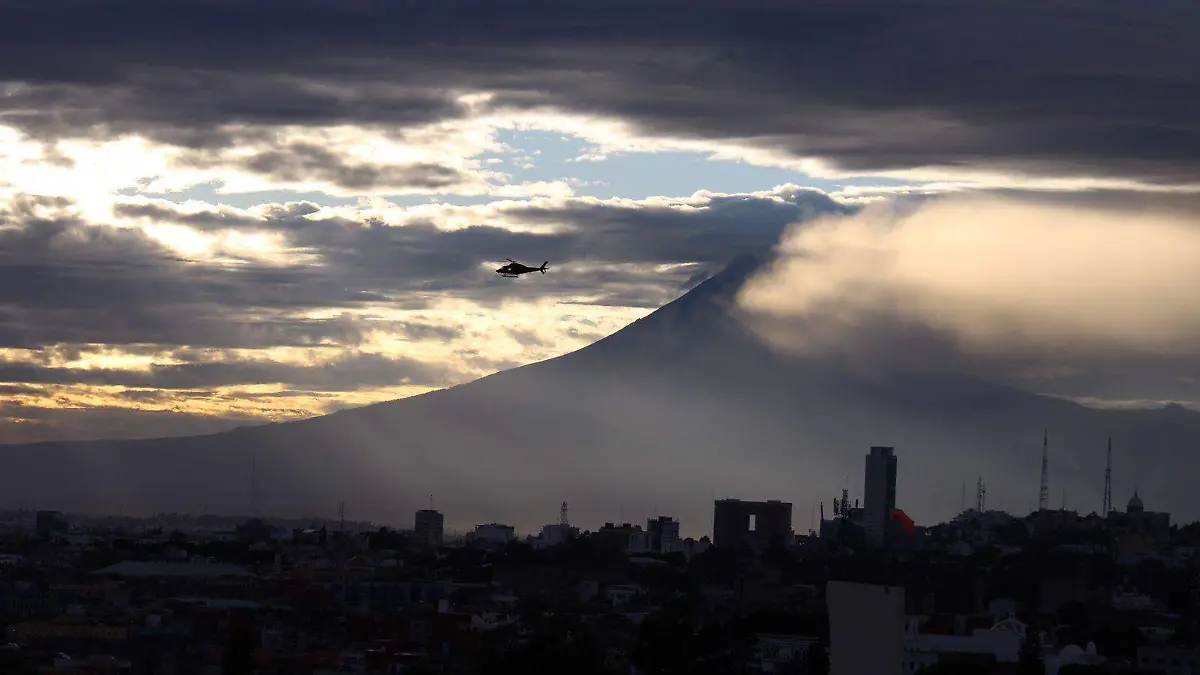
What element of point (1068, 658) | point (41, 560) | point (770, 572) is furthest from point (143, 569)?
point (1068, 658)

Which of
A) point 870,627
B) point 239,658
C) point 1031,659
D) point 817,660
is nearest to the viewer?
point 870,627

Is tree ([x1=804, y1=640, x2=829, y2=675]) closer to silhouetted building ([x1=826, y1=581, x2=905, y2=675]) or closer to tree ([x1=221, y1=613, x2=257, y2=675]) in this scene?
tree ([x1=221, y1=613, x2=257, y2=675])

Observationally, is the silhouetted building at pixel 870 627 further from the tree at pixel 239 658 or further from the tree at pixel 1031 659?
the tree at pixel 239 658

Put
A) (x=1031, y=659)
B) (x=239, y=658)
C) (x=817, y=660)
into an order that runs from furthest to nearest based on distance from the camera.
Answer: (x=1031, y=659), (x=239, y=658), (x=817, y=660)

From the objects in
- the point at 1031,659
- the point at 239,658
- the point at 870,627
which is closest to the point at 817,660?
the point at 1031,659

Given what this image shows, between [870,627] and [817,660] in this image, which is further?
[817,660]

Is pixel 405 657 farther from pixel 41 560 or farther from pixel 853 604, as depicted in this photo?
pixel 41 560

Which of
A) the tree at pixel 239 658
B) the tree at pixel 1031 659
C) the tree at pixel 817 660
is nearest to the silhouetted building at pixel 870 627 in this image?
the tree at pixel 817 660

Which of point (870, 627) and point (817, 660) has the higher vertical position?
point (870, 627)

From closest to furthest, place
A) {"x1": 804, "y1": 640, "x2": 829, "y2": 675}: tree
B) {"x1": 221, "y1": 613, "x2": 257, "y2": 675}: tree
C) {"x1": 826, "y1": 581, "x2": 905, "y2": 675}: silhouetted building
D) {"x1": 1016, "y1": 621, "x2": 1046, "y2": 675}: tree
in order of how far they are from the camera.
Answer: {"x1": 826, "y1": 581, "x2": 905, "y2": 675}: silhouetted building
{"x1": 804, "y1": 640, "x2": 829, "y2": 675}: tree
{"x1": 221, "y1": 613, "x2": 257, "y2": 675}: tree
{"x1": 1016, "y1": 621, "x2": 1046, "y2": 675}: tree

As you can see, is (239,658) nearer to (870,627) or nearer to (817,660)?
(817,660)

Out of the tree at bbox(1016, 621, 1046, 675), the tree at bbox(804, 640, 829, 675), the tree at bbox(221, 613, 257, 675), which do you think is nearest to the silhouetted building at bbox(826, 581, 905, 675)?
the tree at bbox(804, 640, 829, 675)
